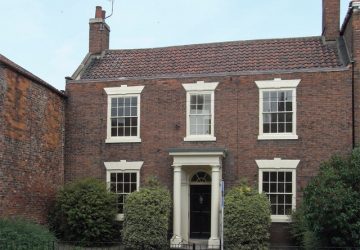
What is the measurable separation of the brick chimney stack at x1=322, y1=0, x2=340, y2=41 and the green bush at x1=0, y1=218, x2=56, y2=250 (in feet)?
43.7

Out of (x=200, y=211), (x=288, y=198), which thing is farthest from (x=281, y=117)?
(x=200, y=211)

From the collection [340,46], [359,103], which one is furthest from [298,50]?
[359,103]

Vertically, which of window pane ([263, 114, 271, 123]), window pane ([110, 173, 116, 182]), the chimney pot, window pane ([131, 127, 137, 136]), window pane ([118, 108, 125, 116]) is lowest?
window pane ([110, 173, 116, 182])

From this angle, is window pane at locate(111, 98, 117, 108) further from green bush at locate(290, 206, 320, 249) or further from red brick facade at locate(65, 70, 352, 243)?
green bush at locate(290, 206, 320, 249)

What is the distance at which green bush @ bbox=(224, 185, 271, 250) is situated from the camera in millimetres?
17641

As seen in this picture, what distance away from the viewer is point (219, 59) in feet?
72.3

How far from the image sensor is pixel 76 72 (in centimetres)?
2250

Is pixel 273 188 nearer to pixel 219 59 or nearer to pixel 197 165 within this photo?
pixel 197 165

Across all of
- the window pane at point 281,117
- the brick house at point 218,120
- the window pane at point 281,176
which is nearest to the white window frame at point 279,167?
the brick house at point 218,120

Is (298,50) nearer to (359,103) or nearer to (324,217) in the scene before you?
(359,103)

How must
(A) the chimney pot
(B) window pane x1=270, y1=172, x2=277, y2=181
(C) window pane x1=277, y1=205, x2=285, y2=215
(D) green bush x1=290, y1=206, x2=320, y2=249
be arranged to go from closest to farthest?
(D) green bush x1=290, y1=206, x2=320, y2=249, (C) window pane x1=277, y1=205, x2=285, y2=215, (B) window pane x1=270, y1=172, x2=277, y2=181, (A) the chimney pot

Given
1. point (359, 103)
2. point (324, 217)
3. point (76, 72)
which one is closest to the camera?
point (324, 217)

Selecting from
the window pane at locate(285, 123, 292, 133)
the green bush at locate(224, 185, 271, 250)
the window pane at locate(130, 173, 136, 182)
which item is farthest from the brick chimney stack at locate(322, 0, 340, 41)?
the window pane at locate(130, 173, 136, 182)

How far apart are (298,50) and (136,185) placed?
841 cm
